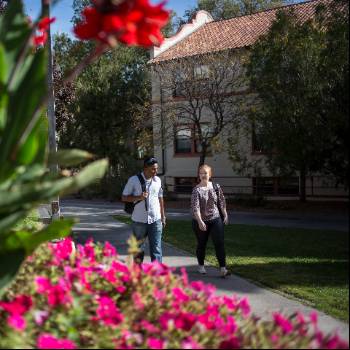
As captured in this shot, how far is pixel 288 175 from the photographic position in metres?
15.6

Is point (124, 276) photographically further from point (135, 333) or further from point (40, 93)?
point (40, 93)

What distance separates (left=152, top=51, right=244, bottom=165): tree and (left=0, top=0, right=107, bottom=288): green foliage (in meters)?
19.0

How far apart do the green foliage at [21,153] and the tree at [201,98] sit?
1901cm

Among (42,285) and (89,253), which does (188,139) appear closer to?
(89,253)

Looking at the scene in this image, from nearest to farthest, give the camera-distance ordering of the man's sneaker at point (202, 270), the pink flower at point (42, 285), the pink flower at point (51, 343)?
the pink flower at point (51, 343) < the pink flower at point (42, 285) < the man's sneaker at point (202, 270)

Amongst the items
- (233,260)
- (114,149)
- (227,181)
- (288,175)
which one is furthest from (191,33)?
(233,260)

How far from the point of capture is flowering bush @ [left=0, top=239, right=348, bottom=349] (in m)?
2.32

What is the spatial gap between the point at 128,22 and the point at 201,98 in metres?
20.6

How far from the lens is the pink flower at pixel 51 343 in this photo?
2172mm

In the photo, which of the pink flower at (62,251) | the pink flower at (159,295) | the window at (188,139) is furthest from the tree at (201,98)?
the pink flower at (159,295)

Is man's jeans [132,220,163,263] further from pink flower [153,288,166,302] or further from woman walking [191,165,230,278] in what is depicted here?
pink flower [153,288,166,302]

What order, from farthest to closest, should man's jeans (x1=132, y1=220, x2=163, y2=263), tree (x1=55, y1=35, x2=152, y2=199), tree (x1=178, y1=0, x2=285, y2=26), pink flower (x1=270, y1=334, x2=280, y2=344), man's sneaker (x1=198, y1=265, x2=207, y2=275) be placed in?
tree (x1=178, y1=0, x2=285, y2=26) → tree (x1=55, y1=35, x2=152, y2=199) → man's sneaker (x1=198, y1=265, x2=207, y2=275) → man's jeans (x1=132, y1=220, x2=163, y2=263) → pink flower (x1=270, y1=334, x2=280, y2=344)

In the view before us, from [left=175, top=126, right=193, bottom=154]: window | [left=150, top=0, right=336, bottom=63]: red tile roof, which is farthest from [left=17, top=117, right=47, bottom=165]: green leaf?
[left=175, top=126, right=193, bottom=154]: window

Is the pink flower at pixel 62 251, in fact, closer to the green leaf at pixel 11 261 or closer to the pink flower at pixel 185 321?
the green leaf at pixel 11 261
